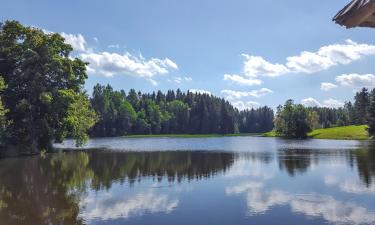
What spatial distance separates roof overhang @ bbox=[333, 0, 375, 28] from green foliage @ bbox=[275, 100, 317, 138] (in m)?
143

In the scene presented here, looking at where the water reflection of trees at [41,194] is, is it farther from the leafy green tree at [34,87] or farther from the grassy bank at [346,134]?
the grassy bank at [346,134]

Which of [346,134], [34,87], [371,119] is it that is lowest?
[346,134]

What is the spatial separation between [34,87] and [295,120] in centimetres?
10608

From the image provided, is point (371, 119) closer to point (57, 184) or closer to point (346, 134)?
point (346, 134)

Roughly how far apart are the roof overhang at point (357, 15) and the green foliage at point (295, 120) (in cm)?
14311

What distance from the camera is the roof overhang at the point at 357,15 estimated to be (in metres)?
5.79

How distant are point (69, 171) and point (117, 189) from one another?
1234 cm

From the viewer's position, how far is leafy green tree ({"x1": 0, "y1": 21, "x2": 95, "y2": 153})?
60.4 meters

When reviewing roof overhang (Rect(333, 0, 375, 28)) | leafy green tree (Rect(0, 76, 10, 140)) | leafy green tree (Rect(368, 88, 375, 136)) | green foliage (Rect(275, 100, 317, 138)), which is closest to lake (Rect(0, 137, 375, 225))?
leafy green tree (Rect(0, 76, 10, 140))

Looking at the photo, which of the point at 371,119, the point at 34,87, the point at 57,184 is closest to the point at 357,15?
the point at 57,184

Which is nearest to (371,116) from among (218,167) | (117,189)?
(218,167)

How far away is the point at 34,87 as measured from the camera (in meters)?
59.8

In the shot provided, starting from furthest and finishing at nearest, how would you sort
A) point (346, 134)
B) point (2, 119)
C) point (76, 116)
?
point (346, 134) < point (76, 116) < point (2, 119)

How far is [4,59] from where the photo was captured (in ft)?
204
